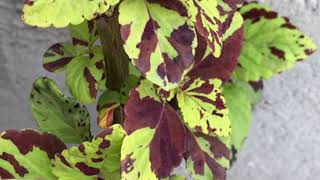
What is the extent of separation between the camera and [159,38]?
57 cm

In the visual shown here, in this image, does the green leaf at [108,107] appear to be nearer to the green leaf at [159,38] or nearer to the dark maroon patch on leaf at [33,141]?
the dark maroon patch on leaf at [33,141]

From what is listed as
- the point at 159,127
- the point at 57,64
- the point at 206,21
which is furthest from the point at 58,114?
the point at 206,21

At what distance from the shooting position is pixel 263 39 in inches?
35.2

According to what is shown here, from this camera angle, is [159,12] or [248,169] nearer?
[159,12]

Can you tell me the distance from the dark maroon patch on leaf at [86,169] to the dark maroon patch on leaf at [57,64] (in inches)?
5.9

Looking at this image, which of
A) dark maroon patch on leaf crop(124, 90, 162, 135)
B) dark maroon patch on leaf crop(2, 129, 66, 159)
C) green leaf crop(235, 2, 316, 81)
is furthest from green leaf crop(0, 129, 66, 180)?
green leaf crop(235, 2, 316, 81)

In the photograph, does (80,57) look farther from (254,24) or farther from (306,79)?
(306,79)

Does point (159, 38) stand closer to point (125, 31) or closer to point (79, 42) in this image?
point (125, 31)

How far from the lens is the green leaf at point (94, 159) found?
24.7 inches

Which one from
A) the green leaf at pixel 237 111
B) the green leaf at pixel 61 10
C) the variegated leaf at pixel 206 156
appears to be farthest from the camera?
the green leaf at pixel 237 111

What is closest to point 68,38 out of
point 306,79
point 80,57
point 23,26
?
point 23,26

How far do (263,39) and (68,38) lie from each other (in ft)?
1.07

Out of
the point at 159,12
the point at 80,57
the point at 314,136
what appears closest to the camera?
the point at 159,12

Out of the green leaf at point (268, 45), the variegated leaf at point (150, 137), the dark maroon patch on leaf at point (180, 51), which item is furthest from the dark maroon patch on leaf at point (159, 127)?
the green leaf at point (268, 45)
